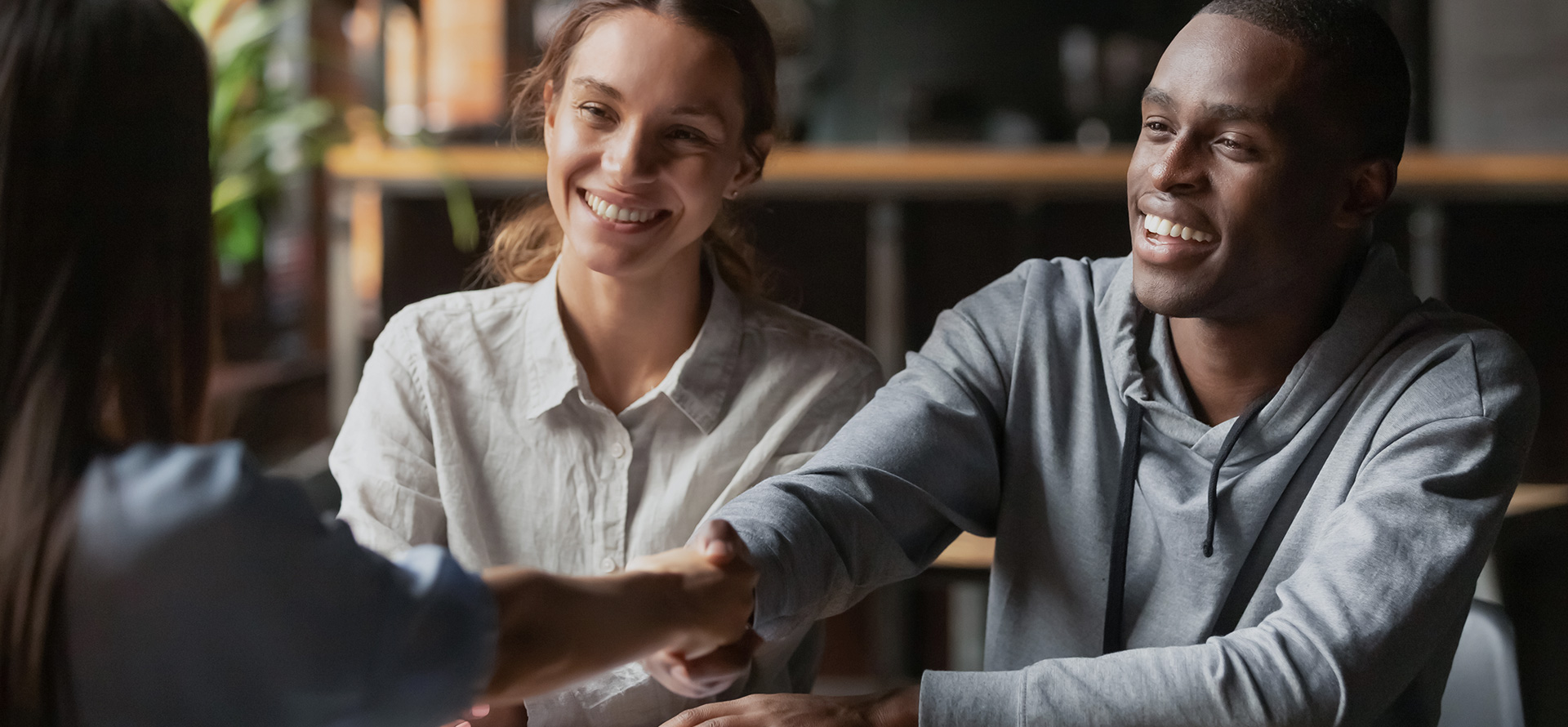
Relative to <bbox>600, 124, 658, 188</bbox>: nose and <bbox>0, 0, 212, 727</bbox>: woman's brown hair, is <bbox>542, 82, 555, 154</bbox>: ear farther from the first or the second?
<bbox>0, 0, 212, 727</bbox>: woman's brown hair

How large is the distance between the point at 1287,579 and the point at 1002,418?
0.29 m

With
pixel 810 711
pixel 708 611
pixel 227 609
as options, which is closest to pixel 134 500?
pixel 227 609

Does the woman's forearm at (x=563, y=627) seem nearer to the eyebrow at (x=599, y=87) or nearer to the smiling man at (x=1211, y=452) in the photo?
the smiling man at (x=1211, y=452)

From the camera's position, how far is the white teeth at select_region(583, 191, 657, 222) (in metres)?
1.11

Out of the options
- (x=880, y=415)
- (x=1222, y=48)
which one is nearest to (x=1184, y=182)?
(x=1222, y=48)

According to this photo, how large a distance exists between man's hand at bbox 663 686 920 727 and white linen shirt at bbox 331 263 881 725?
0.46 feet

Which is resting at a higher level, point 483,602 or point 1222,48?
point 1222,48

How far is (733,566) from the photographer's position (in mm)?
938

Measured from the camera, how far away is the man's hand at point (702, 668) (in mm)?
923

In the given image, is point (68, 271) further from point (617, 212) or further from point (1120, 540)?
point (1120, 540)

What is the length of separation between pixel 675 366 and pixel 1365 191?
23.3 inches

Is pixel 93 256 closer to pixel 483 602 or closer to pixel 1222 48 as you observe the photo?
pixel 483 602

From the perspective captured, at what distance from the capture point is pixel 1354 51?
0.99 meters

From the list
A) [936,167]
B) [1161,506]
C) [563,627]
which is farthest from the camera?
[936,167]
